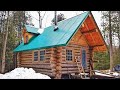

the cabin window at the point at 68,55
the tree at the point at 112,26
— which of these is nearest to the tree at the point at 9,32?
the cabin window at the point at 68,55

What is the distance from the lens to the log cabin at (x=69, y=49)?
10.6 meters

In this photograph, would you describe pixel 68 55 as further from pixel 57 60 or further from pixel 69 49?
pixel 57 60

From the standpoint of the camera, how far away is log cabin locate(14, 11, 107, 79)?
34.7 feet

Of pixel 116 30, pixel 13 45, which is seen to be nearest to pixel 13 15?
pixel 13 45

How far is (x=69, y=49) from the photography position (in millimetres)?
11195

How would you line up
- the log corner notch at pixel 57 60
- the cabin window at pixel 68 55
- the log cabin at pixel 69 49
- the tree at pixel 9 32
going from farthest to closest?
the tree at pixel 9 32 < the cabin window at pixel 68 55 < the log cabin at pixel 69 49 < the log corner notch at pixel 57 60

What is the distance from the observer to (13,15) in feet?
70.9

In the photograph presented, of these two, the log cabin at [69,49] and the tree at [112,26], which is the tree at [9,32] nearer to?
the log cabin at [69,49]

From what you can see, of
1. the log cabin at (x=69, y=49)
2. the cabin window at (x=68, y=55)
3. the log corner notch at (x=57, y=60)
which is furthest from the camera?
the cabin window at (x=68, y=55)

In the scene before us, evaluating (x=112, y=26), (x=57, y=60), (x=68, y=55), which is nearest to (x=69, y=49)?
(x=68, y=55)

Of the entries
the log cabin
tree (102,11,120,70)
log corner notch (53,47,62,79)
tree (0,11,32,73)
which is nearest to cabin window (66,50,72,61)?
the log cabin
